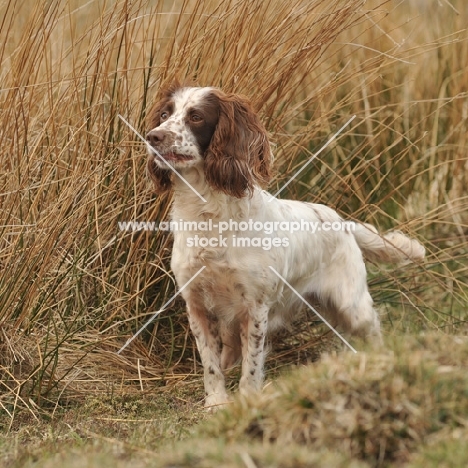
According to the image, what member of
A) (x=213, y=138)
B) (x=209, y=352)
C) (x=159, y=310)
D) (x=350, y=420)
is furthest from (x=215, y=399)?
(x=350, y=420)

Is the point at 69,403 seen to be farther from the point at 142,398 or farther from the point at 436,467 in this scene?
the point at 436,467

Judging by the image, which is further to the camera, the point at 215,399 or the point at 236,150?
the point at 215,399

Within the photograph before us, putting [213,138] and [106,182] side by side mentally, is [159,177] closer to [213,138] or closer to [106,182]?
[213,138]

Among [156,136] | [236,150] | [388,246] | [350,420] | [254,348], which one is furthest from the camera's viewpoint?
[388,246]

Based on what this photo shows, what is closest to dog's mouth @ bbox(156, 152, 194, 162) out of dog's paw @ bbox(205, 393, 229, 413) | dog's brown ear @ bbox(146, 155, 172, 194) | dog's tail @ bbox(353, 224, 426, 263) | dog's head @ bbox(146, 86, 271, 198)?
dog's head @ bbox(146, 86, 271, 198)

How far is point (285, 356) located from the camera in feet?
15.4

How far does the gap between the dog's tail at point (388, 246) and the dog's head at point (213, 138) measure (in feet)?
3.17

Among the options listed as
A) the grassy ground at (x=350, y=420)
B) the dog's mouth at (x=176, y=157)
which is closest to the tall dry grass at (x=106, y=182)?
the dog's mouth at (x=176, y=157)

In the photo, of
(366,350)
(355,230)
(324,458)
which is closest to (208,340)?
(355,230)

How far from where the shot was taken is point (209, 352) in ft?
13.7

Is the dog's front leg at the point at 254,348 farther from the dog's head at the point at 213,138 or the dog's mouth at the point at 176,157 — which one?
the dog's mouth at the point at 176,157

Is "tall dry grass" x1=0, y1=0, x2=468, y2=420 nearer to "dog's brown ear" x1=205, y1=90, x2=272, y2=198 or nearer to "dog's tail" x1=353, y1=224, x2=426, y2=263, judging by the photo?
"dog's tail" x1=353, y1=224, x2=426, y2=263

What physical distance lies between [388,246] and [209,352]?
120 cm

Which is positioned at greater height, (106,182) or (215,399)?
(106,182)
